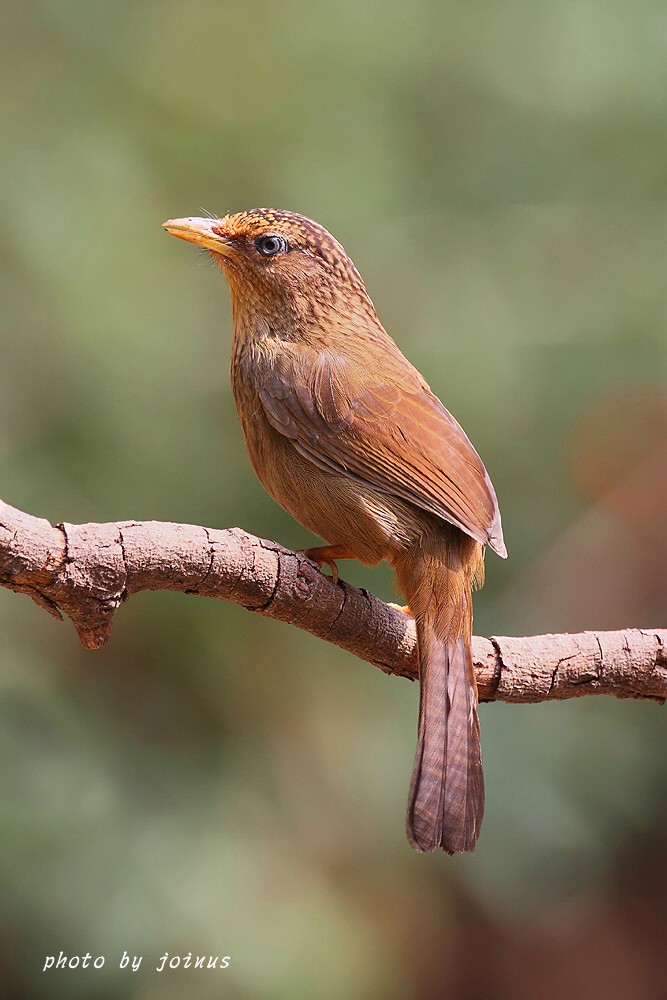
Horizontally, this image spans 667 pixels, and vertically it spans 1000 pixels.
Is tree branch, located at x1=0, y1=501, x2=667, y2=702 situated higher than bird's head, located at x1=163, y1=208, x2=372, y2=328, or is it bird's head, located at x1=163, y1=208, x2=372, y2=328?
bird's head, located at x1=163, y1=208, x2=372, y2=328

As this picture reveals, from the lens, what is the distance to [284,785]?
Result: 504 cm

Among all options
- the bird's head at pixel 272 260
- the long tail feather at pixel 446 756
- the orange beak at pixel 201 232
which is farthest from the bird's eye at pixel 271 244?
the long tail feather at pixel 446 756

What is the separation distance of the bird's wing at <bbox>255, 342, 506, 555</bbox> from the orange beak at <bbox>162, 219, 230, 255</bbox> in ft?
1.57

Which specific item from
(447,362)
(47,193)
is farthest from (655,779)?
(47,193)

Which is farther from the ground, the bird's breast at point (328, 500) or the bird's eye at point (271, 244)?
the bird's eye at point (271, 244)

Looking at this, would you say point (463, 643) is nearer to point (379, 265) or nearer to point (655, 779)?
point (655, 779)

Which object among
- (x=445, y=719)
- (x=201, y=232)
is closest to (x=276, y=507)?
(x=201, y=232)

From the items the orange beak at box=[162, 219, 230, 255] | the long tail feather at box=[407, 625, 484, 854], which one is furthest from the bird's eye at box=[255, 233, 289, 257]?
the long tail feather at box=[407, 625, 484, 854]

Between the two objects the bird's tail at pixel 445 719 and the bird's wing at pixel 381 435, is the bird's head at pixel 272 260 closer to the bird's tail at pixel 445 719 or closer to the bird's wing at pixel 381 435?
the bird's wing at pixel 381 435

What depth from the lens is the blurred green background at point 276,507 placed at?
4.66 m

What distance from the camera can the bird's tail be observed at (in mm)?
3209

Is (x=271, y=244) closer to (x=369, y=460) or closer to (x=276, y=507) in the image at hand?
→ (x=369, y=460)

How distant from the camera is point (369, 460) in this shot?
3684mm

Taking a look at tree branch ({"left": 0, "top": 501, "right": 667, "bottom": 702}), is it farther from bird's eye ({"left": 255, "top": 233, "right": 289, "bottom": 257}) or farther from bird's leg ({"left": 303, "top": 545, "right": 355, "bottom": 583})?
bird's eye ({"left": 255, "top": 233, "right": 289, "bottom": 257})
